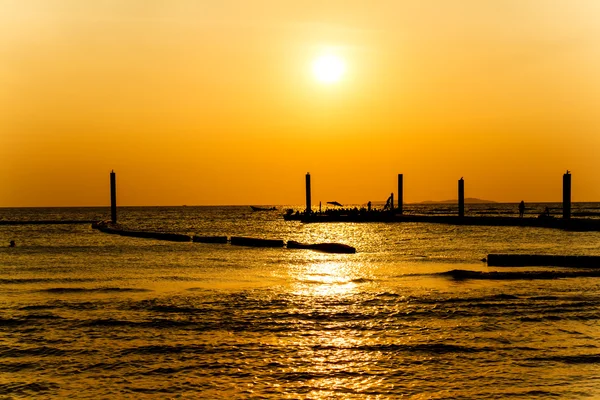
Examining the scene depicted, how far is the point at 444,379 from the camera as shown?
10711 millimetres

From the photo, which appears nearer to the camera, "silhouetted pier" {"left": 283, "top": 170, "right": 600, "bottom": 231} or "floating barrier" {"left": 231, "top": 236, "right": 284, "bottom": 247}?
"floating barrier" {"left": 231, "top": 236, "right": 284, "bottom": 247}

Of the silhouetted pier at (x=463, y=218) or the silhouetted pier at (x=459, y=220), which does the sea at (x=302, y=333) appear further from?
the silhouetted pier at (x=463, y=218)

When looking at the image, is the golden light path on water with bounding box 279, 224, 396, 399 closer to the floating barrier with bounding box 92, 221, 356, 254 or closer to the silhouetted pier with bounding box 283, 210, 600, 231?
the floating barrier with bounding box 92, 221, 356, 254

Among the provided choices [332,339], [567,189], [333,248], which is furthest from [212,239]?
[332,339]

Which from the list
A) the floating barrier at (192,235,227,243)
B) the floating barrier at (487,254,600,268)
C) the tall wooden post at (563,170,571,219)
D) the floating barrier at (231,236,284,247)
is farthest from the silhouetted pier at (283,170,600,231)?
the floating barrier at (192,235,227,243)

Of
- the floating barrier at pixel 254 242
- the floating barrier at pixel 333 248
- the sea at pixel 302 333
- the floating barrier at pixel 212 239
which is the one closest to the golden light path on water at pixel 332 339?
the sea at pixel 302 333

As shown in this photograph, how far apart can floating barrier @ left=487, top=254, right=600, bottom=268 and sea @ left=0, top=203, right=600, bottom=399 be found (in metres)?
1.14

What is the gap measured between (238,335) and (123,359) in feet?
9.22

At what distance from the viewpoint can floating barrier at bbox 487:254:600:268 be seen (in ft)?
89.4

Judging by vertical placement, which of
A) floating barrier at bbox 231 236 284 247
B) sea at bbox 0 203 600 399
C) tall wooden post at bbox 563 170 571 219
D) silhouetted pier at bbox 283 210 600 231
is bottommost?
sea at bbox 0 203 600 399

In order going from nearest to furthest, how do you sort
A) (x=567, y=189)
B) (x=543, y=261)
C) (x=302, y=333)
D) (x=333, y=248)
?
(x=302, y=333), (x=543, y=261), (x=333, y=248), (x=567, y=189)

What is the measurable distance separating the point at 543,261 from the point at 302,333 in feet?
57.6

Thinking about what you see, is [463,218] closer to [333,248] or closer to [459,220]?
[459,220]

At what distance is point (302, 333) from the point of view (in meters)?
14.2
